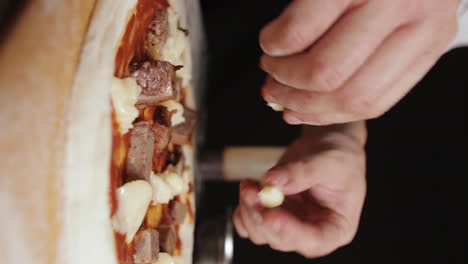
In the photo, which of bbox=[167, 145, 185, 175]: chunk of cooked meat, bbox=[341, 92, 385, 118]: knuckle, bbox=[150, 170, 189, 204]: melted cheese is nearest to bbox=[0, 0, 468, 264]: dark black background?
bbox=[167, 145, 185, 175]: chunk of cooked meat

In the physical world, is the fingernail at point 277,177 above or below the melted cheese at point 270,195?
above

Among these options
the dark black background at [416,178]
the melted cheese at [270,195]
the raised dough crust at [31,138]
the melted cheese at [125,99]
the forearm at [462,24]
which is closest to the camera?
the raised dough crust at [31,138]

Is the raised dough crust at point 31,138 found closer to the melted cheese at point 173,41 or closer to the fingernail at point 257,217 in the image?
the melted cheese at point 173,41

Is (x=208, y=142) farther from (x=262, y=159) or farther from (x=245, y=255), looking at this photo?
(x=245, y=255)

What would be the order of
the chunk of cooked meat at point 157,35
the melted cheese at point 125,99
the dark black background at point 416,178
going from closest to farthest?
the melted cheese at point 125,99, the chunk of cooked meat at point 157,35, the dark black background at point 416,178

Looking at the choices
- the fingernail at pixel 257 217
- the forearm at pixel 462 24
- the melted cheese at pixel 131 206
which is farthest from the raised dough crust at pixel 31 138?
the forearm at pixel 462 24

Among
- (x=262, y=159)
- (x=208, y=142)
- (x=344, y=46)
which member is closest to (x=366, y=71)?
(x=344, y=46)
